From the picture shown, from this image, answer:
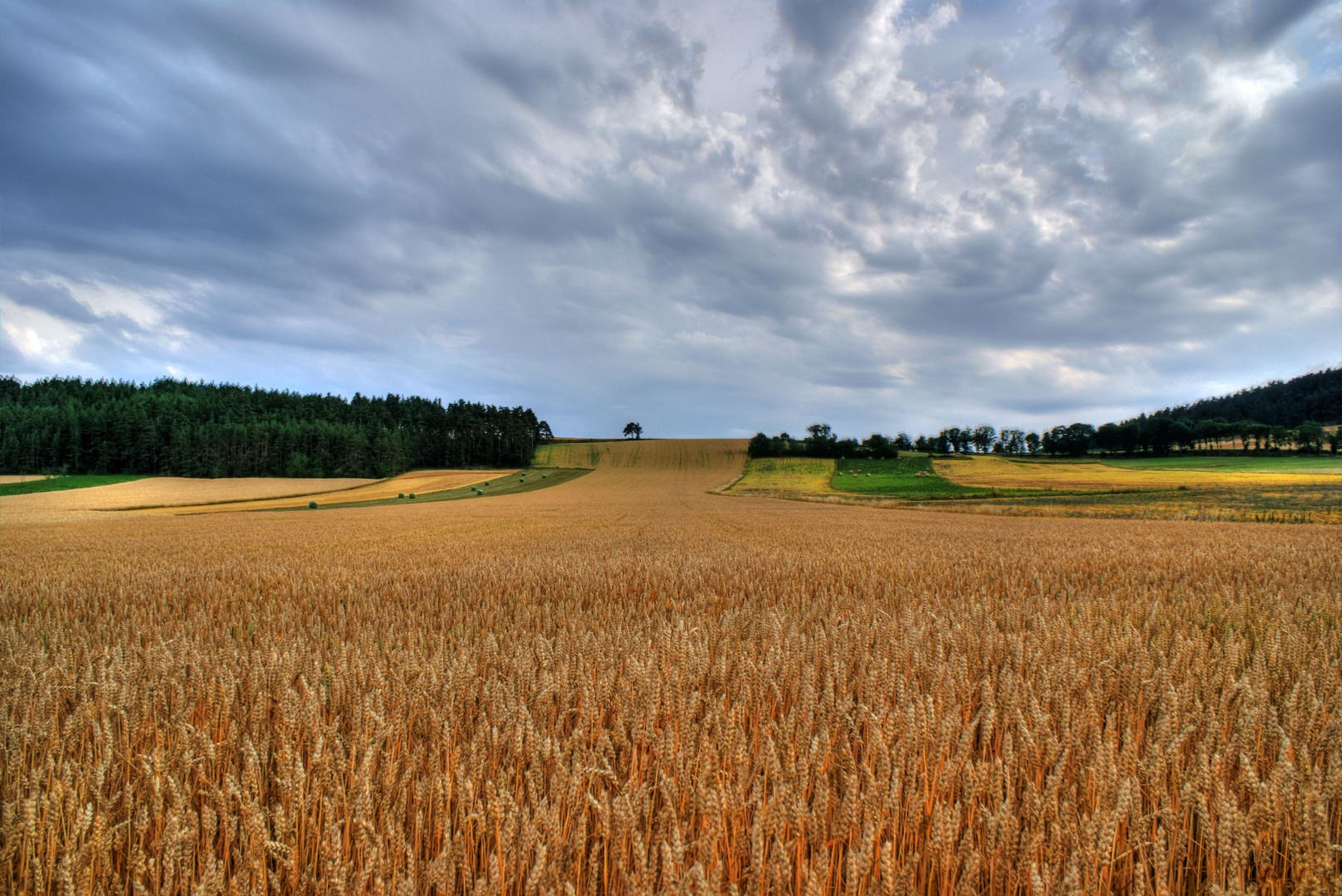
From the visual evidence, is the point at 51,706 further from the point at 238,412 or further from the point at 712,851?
the point at 238,412

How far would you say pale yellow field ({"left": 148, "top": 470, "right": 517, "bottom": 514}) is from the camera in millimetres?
44844

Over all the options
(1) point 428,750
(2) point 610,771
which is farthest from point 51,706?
(2) point 610,771

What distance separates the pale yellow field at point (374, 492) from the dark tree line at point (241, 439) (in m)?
15.6

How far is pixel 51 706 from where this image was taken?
2.47 meters

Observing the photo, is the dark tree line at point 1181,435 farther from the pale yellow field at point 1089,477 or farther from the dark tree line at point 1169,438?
the pale yellow field at point 1089,477

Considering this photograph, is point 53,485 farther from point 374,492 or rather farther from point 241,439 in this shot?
point 374,492

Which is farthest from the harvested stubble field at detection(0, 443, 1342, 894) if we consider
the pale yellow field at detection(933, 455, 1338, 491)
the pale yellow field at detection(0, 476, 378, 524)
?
the pale yellow field at detection(933, 455, 1338, 491)

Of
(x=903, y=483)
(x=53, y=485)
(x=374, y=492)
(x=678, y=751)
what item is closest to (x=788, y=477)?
(x=903, y=483)

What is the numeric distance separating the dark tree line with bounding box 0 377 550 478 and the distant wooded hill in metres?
112

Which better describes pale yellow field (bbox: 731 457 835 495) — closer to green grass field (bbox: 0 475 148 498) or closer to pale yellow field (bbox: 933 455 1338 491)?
pale yellow field (bbox: 933 455 1338 491)

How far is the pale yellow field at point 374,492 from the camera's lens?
147 feet

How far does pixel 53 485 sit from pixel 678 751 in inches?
3350

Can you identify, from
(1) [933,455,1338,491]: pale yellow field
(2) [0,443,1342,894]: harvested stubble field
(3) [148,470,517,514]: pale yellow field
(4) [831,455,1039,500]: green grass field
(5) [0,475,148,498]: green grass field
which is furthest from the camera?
(5) [0,475,148,498]: green grass field

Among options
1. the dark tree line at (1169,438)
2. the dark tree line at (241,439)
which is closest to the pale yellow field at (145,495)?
the dark tree line at (241,439)
